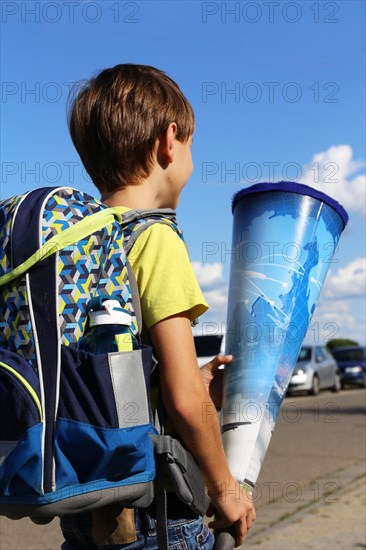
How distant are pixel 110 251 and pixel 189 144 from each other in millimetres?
542

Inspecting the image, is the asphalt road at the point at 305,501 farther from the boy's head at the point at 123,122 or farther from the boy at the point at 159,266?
the boy's head at the point at 123,122

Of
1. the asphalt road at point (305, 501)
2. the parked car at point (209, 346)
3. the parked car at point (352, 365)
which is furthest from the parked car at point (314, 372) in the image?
the asphalt road at point (305, 501)

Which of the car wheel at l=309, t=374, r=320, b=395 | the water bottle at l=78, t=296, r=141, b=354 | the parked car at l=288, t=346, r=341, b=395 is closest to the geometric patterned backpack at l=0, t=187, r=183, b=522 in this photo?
the water bottle at l=78, t=296, r=141, b=354

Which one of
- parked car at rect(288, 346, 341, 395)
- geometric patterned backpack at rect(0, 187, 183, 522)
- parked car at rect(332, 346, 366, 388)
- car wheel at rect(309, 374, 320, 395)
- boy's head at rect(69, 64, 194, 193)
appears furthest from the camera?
parked car at rect(332, 346, 366, 388)

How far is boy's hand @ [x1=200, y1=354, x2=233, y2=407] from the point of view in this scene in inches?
91.8

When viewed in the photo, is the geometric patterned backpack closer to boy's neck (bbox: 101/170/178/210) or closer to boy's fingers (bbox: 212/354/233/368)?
boy's neck (bbox: 101/170/178/210)

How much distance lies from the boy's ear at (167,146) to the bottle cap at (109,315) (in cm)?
53

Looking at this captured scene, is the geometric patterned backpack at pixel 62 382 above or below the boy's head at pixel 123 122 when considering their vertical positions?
below

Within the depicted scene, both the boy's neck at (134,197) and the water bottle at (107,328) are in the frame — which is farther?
the boy's neck at (134,197)

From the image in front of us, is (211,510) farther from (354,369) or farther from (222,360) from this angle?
(354,369)

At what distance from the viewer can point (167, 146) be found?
223cm

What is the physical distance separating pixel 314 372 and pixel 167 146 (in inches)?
837

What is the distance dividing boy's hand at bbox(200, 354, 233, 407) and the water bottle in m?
0.51

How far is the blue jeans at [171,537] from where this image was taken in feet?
6.57
